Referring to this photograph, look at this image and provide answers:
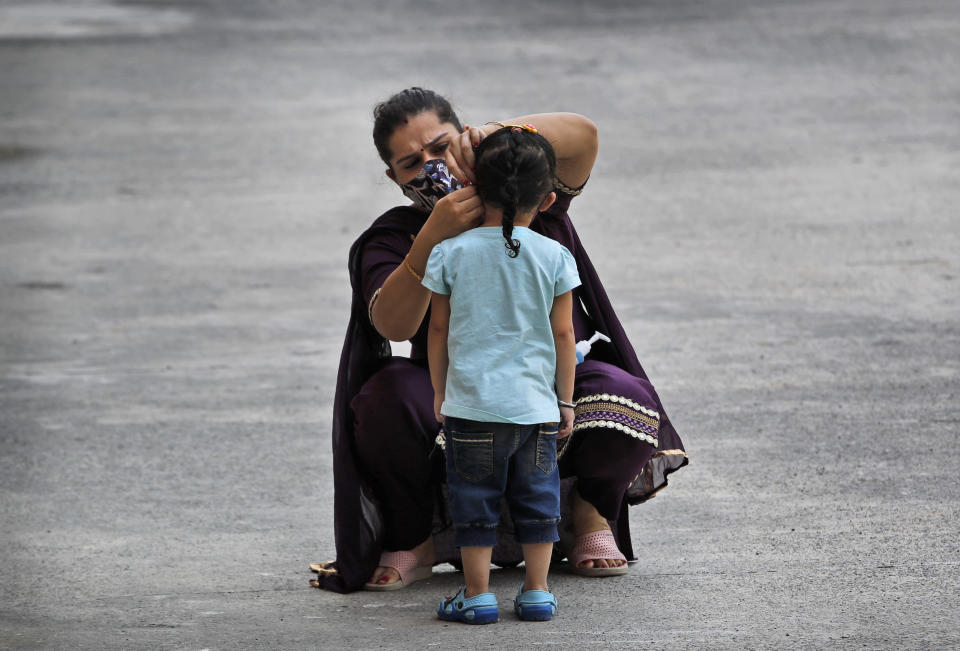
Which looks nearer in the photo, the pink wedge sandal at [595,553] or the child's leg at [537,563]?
the child's leg at [537,563]

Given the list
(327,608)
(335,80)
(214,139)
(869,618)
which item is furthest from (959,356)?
(335,80)

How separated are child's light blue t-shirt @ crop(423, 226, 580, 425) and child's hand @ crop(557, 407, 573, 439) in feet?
0.31

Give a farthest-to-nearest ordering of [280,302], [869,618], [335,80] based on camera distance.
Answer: [335,80]
[280,302]
[869,618]

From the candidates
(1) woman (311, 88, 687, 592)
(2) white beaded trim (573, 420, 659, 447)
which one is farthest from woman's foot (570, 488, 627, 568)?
(2) white beaded trim (573, 420, 659, 447)

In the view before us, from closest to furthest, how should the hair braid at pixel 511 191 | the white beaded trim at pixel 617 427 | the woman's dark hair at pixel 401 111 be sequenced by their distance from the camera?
1. the hair braid at pixel 511 191
2. the white beaded trim at pixel 617 427
3. the woman's dark hair at pixel 401 111

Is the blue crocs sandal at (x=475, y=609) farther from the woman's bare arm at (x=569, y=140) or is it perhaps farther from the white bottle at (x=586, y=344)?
the woman's bare arm at (x=569, y=140)

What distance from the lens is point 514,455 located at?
3.59 m

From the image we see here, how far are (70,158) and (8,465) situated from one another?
7826 mm

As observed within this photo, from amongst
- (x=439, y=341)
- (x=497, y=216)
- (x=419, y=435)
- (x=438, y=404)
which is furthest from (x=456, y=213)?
(x=419, y=435)

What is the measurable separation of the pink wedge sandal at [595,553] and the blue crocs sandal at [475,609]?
479 millimetres

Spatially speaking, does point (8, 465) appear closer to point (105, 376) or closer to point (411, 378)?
point (105, 376)

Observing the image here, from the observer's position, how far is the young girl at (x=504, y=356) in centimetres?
351

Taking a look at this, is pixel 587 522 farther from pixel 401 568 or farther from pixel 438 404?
pixel 438 404

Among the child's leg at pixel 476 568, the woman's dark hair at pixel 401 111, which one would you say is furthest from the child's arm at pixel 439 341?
the woman's dark hair at pixel 401 111
